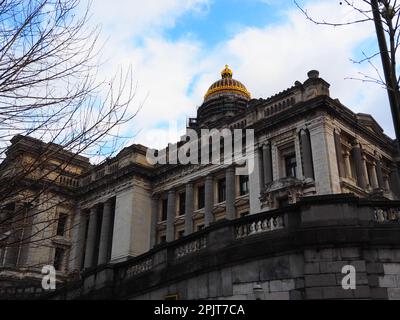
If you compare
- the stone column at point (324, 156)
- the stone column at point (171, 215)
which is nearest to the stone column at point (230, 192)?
the stone column at point (171, 215)

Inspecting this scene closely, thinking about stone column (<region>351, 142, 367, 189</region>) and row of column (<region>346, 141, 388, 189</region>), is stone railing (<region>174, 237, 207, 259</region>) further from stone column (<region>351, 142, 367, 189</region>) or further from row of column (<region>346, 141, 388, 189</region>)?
stone column (<region>351, 142, 367, 189</region>)

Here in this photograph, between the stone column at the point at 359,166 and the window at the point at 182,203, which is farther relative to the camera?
the window at the point at 182,203

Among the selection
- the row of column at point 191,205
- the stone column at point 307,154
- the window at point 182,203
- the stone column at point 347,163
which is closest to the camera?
the stone column at point 307,154

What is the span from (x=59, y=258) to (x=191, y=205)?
14315 millimetres

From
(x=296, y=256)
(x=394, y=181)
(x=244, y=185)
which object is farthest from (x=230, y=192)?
(x=296, y=256)

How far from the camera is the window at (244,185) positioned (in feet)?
113

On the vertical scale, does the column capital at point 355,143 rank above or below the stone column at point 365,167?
above

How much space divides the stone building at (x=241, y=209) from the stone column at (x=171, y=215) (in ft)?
0.28

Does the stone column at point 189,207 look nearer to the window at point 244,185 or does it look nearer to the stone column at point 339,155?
the window at point 244,185

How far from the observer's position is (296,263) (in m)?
13.2
